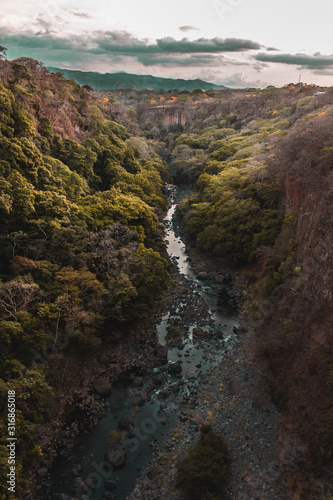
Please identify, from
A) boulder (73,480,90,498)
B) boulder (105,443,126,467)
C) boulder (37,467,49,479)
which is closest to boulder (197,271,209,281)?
boulder (105,443,126,467)

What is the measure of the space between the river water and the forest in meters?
1.95

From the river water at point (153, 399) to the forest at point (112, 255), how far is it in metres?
1.95

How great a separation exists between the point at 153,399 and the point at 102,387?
3372 millimetres

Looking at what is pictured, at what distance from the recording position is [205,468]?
1423cm

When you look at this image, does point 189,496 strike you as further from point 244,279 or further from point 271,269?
point 244,279

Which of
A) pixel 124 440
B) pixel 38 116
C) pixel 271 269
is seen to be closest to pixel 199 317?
pixel 271 269

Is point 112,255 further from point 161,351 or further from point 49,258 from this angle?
point 161,351

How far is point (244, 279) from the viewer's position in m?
32.5

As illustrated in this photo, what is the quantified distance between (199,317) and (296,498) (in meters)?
15.2

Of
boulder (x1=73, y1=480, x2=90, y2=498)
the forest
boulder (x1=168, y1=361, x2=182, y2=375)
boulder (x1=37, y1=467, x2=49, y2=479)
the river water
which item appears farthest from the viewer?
boulder (x1=168, y1=361, x2=182, y2=375)

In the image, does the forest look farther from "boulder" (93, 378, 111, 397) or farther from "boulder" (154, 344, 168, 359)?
"boulder" (154, 344, 168, 359)

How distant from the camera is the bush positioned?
13.9 meters

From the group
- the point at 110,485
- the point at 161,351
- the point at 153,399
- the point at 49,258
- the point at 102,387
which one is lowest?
the point at 153,399

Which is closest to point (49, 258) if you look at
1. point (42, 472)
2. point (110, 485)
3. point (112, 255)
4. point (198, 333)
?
point (112, 255)
